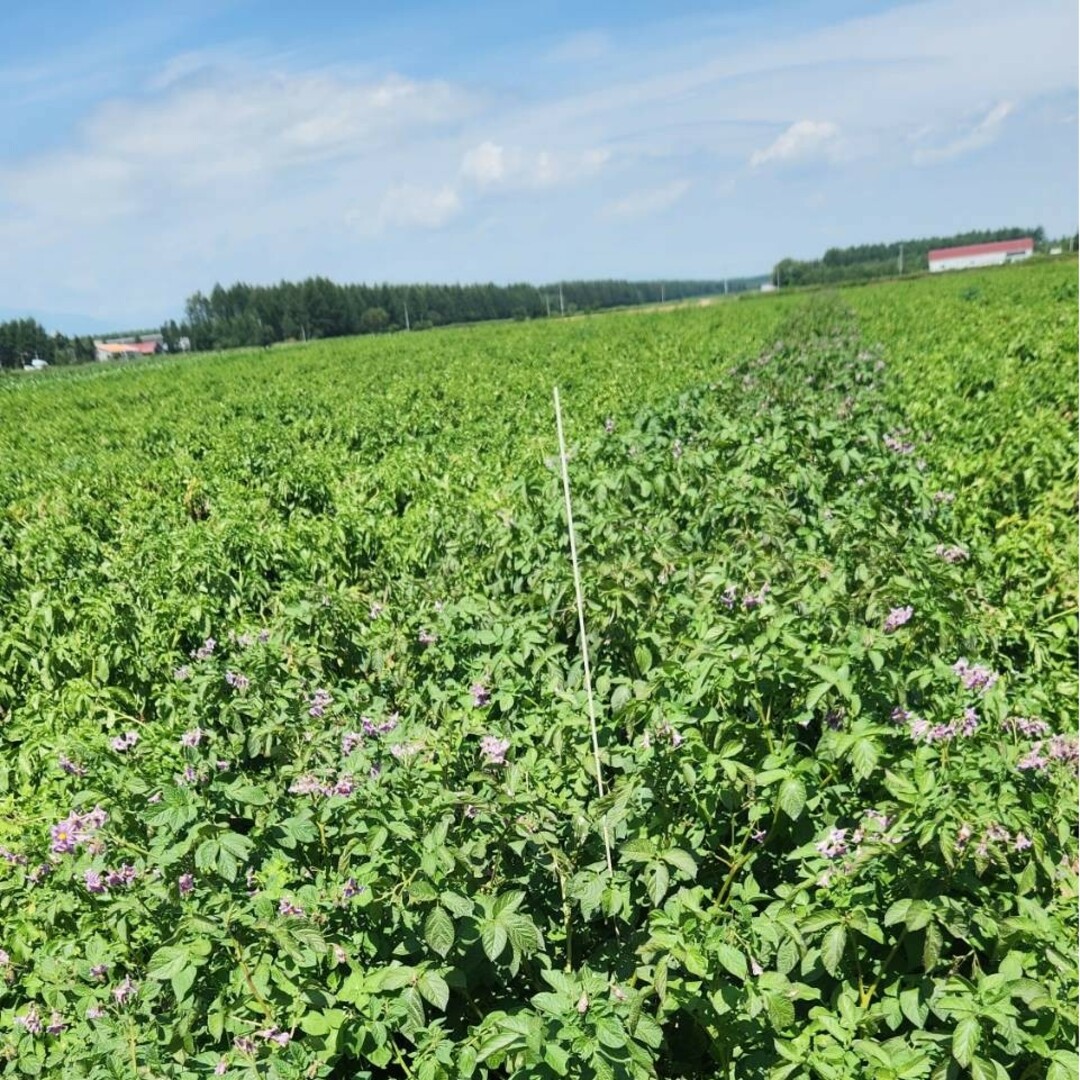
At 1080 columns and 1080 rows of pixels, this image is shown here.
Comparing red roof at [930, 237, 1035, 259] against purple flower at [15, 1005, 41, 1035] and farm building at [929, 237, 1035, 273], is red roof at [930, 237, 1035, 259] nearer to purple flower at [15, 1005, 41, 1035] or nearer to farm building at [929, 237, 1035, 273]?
farm building at [929, 237, 1035, 273]

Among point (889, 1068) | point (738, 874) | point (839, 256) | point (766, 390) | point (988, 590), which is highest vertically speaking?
point (839, 256)

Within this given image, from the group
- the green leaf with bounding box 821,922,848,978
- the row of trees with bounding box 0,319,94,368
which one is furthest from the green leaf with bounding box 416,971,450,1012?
the row of trees with bounding box 0,319,94,368

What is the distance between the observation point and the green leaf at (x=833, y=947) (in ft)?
5.97

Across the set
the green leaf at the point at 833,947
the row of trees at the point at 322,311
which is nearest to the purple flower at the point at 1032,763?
the green leaf at the point at 833,947

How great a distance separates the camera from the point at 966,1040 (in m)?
1.52

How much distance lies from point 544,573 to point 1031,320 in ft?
49.3

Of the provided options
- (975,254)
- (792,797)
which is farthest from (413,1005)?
(975,254)

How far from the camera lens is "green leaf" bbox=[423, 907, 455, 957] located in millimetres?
1781

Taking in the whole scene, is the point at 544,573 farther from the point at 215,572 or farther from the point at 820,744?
the point at 215,572

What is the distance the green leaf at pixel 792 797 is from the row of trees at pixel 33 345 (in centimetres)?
7290

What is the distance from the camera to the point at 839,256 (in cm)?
13188

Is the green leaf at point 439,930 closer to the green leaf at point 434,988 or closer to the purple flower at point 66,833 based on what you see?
the green leaf at point 434,988

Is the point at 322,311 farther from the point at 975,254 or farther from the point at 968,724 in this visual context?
the point at 968,724

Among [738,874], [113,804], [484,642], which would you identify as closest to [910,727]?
[738,874]
